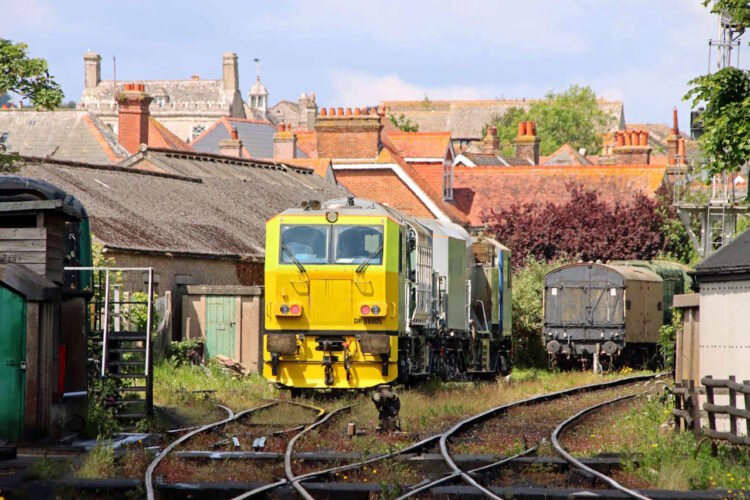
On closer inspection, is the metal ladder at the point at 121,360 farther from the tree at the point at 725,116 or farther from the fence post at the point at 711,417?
the tree at the point at 725,116

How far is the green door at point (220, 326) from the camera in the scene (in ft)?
88.0

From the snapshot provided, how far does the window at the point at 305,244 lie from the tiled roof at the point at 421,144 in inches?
1362

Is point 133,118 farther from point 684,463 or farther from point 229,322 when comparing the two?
point 684,463

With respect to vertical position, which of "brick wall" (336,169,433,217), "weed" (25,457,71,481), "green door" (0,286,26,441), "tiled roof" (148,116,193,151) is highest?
"tiled roof" (148,116,193,151)

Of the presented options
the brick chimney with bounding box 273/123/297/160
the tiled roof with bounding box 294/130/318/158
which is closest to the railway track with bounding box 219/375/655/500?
the brick chimney with bounding box 273/123/297/160

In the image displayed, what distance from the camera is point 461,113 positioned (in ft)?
525

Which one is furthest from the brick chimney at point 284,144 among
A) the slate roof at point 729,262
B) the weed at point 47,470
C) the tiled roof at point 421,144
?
the weed at point 47,470

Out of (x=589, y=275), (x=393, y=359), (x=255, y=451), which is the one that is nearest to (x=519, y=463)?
(x=255, y=451)

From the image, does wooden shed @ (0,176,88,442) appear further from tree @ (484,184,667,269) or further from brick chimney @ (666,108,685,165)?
brick chimney @ (666,108,685,165)

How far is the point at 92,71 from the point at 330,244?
439 ft

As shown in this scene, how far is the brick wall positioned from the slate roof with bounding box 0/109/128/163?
9097 mm

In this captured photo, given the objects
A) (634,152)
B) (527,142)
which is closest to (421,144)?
(634,152)

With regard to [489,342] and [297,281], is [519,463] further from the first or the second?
[489,342]

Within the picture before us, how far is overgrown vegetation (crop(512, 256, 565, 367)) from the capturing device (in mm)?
36656
